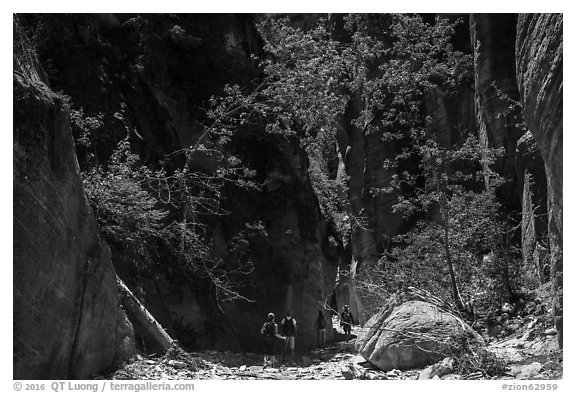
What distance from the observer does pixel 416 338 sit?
1121 centimetres

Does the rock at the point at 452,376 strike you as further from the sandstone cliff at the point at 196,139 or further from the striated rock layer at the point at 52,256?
the sandstone cliff at the point at 196,139

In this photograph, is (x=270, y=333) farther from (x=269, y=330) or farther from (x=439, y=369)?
(x=439, y=369)

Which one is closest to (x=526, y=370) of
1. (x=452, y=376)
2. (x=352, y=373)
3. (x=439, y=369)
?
(x=452, y=376)

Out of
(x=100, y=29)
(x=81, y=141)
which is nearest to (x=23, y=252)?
(x=81, y=141)

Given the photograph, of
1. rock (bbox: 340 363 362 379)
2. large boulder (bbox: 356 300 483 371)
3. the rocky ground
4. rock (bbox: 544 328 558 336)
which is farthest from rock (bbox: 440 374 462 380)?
rock (bbox: 544 328 558 336)

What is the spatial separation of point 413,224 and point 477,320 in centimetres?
1273

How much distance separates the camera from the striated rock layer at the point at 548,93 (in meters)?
7.71

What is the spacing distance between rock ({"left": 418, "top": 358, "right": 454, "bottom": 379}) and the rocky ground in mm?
16

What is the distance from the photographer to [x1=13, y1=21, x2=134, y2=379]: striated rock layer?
7914 millimetres

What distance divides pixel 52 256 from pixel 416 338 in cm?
616

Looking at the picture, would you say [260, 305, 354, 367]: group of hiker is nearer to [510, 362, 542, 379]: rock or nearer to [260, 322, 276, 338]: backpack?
[260, 322, 276, 338]: backpack

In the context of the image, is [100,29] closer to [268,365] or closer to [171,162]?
[171,162]

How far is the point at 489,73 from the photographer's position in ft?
59.9

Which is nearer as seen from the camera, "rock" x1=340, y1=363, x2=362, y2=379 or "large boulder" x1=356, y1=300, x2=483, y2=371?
"large boulder" x1=356, y1=300, x2=483, y2=371
